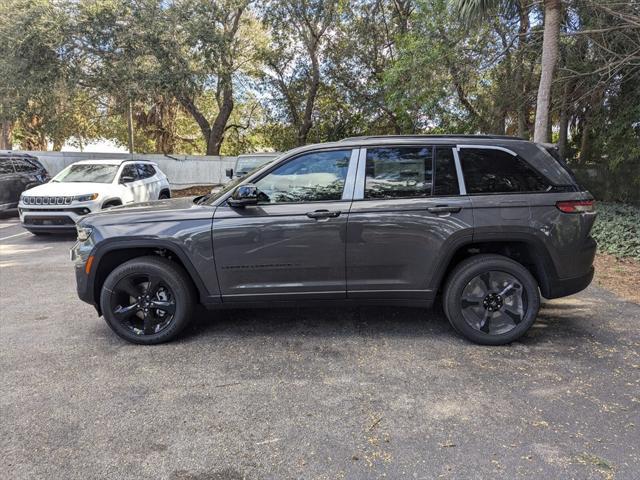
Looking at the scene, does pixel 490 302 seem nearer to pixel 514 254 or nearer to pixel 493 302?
pixel 493 302

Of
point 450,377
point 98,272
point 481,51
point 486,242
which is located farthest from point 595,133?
point 98,272

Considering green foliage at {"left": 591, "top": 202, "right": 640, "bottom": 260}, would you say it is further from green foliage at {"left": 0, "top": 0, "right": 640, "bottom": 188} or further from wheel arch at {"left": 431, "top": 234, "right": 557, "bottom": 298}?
wheel arch at {"left": 431, "top": 234, "right": 557, "bottom": 298}

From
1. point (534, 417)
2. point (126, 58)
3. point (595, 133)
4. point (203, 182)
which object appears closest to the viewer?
point (534, 417)

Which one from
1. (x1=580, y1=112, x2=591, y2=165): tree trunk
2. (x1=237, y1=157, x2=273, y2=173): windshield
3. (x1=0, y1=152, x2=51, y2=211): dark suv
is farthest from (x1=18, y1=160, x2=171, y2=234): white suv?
(x1=580, y1=112, x2=591, y2=165): tree trunk

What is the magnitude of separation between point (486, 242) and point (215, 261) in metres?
2.43

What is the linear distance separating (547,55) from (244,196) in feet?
23.6

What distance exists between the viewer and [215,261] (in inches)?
152

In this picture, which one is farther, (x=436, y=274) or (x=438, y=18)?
(x=438, y=18)

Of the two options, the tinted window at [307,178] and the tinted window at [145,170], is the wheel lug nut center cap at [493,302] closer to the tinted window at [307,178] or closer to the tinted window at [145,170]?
the tinted window at [307,178]

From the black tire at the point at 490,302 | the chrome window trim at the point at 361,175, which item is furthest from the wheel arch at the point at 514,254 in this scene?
the chrome window trim at the point at 361,175

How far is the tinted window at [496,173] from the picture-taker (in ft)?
12.6

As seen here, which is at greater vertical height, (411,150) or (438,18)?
(438,18)

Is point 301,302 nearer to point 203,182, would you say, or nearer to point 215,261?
point 215,261

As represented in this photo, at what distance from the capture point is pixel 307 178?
12.9 ft
